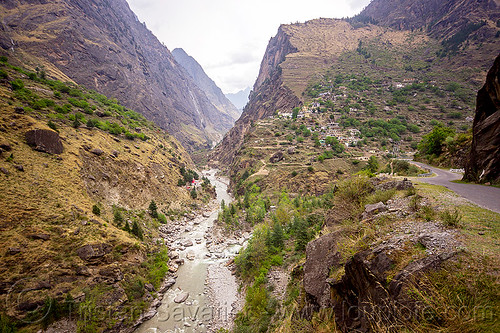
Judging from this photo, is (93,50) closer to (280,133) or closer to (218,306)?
(280,133)

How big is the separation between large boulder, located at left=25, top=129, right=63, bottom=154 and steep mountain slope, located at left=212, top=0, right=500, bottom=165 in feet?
265

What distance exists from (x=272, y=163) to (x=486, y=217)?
5210 cm

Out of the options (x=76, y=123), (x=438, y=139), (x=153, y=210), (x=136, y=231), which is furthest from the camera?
(x=153, y=210)

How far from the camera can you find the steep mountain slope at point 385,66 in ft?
246

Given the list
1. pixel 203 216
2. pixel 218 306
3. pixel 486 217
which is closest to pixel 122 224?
pixel 218 306

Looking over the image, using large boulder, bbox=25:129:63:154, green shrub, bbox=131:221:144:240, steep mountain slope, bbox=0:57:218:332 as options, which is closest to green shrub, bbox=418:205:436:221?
steep mountain slope, bbox=0:57:218:332

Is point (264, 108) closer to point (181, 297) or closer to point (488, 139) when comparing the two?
point (181, 297)

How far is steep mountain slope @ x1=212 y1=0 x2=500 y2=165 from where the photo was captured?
246 feet

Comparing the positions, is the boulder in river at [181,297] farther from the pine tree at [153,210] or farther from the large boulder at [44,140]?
the large boulder at [44,140]

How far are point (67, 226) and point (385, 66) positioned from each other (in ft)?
456

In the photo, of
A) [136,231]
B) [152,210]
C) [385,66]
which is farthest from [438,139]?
[385,66]

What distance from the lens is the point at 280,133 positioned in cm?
7444

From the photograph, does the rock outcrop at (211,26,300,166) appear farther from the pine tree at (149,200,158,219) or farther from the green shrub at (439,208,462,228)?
the green shrub at (439,208,462,228)

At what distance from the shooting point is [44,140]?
24.7 m
